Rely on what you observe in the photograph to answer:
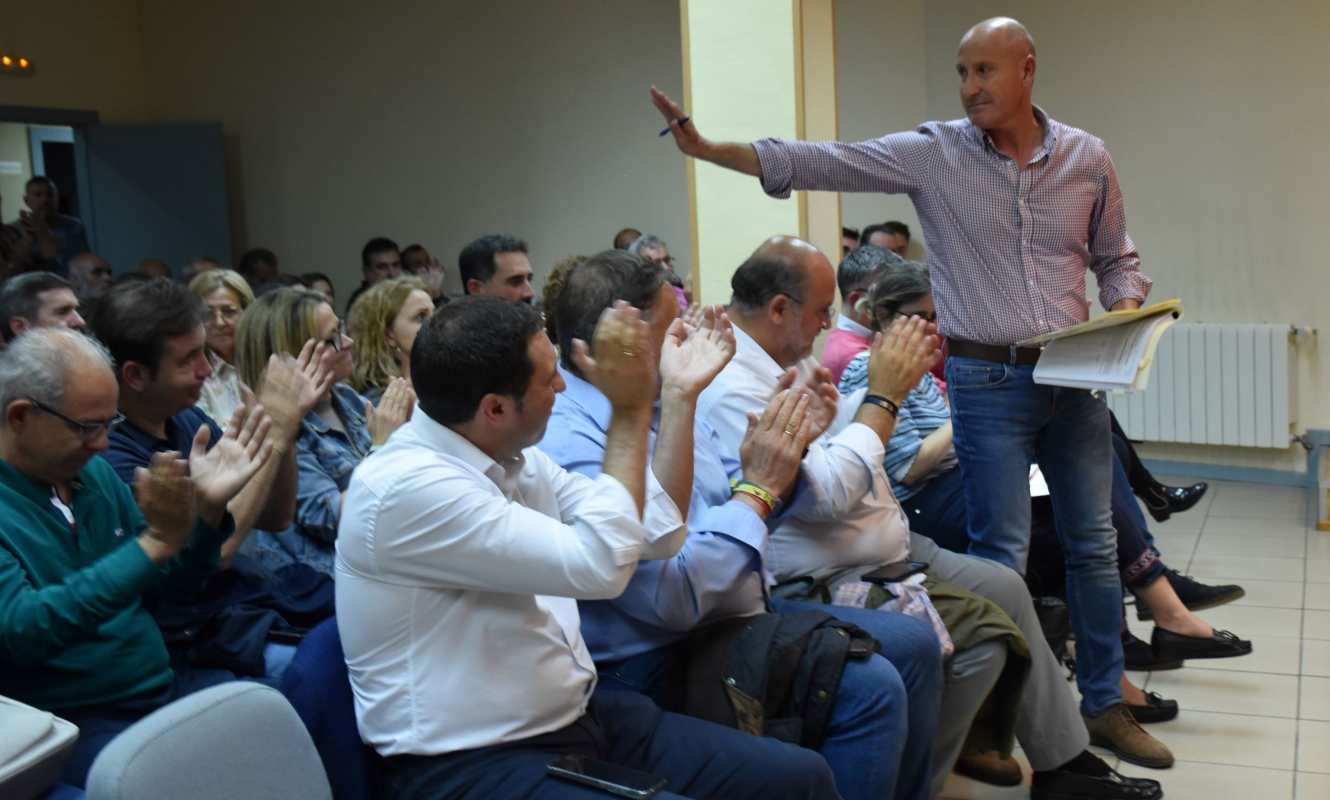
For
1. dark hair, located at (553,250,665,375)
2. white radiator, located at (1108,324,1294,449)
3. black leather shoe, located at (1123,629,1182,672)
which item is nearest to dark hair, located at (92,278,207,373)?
dark hair, located at (553,250,665,375)

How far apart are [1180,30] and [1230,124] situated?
524 millimetres

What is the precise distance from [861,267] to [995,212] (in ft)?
3.72

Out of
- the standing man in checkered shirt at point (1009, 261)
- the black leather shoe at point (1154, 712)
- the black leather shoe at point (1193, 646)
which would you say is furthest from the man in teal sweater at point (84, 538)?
the black leather shoe at point (1193, 646)

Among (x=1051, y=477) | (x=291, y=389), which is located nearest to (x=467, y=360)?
(x=291, y=389)

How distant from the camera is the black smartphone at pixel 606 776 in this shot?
1736 mm

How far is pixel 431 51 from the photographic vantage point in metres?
8.47

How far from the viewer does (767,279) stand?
270 cm

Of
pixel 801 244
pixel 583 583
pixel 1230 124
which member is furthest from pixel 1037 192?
pixel 1230 124

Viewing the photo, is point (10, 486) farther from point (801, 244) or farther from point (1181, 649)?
point (1181, 649)

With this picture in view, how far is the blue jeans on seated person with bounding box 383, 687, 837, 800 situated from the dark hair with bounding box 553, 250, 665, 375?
2.20 ft

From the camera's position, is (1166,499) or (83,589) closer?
(83,589)

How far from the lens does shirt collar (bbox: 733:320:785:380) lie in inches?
105

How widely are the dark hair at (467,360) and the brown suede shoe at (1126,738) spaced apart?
76.6 inches

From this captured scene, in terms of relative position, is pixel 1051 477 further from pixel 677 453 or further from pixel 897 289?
pixel 677 453
